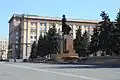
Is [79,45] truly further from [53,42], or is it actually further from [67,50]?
[67,50]

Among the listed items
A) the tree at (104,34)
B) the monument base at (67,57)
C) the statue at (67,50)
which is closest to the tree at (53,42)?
the statue at (67,50)

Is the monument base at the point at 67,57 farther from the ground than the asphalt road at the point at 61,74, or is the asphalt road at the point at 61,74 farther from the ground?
the monument base at the point at 67,57

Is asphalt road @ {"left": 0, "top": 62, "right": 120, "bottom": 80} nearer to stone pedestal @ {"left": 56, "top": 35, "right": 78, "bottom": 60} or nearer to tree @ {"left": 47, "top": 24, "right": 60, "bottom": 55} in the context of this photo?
stone pedestal @ {"left": 56, "top": 35, "right": 78, "bottom": 60}

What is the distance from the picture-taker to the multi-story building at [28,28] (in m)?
150

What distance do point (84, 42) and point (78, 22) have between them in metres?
67.1

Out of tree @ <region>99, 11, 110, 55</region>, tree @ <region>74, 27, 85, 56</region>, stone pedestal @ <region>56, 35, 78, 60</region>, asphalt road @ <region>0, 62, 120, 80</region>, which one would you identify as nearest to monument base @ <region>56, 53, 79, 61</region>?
stone pedestal @ <region>56, 35, 78, 60</region>

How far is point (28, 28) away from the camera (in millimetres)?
149875

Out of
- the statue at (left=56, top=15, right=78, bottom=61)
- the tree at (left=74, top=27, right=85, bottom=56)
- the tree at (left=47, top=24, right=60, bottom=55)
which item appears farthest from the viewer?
the tree at (left=47, top=24, right=60, bottom=55)

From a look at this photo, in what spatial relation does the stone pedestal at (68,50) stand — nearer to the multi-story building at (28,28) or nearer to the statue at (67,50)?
the statue at (67,50)

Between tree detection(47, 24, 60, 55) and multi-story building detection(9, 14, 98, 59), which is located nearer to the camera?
tree detection(47, 24, 60, 55)

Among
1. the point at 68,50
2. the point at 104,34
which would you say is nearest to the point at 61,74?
the point at 104,34

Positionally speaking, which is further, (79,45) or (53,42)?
(53,42)

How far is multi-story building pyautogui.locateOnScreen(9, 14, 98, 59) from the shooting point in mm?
149625

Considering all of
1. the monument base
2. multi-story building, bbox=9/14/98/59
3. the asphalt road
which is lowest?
the asphalt road
